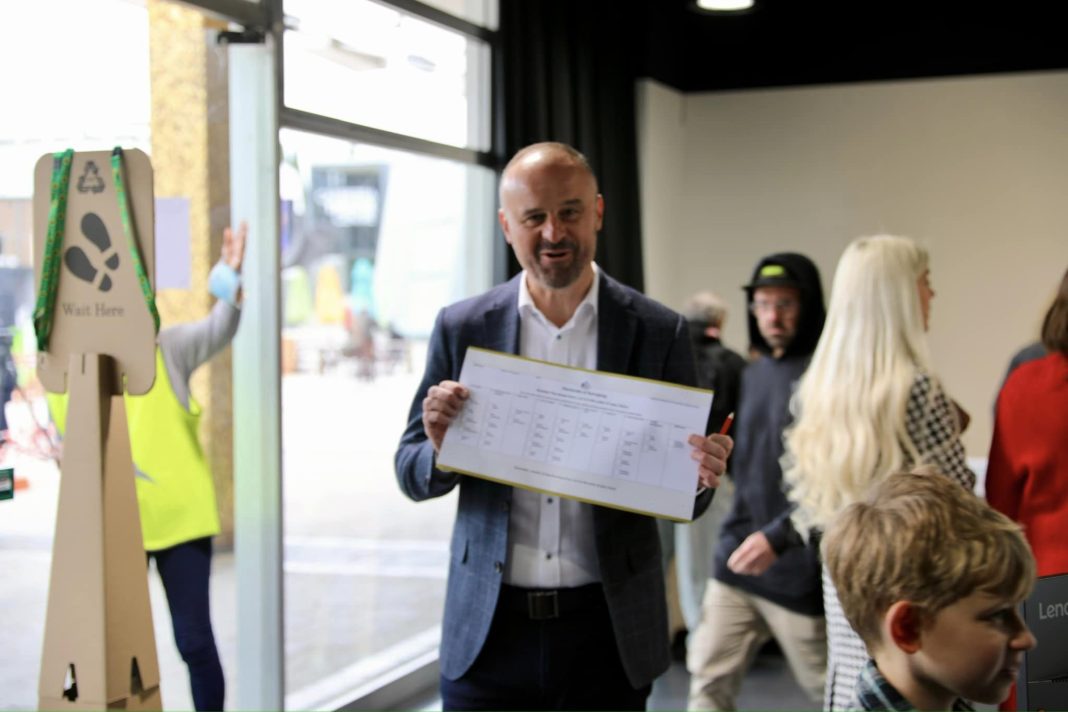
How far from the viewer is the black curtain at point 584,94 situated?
4.88 m

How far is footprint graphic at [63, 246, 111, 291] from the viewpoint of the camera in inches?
74.4

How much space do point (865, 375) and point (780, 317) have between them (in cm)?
75

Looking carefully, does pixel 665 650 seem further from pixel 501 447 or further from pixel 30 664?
pixel 30 664

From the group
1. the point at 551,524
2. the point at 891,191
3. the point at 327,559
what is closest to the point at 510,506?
the point at 551,524

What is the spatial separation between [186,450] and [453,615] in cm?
120

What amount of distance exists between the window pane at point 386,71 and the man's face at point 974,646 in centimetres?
264

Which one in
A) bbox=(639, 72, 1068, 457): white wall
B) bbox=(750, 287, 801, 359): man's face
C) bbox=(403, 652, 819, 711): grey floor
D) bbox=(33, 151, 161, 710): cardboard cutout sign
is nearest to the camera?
bbox=(33, 151, 161, 710): cardboard cutout sign

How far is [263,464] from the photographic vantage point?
358 centimetres

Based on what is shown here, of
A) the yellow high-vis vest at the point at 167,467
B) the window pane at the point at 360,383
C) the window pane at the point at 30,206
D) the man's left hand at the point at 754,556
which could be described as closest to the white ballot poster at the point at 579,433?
the man's left hand at the point at 754,556

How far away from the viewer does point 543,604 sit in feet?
7.32

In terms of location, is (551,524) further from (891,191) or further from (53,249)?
(891,191)

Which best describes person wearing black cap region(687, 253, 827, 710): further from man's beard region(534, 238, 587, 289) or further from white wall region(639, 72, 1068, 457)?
white wall region(639, 72, 1068, 457)

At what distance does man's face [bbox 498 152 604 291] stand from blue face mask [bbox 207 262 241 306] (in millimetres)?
1330

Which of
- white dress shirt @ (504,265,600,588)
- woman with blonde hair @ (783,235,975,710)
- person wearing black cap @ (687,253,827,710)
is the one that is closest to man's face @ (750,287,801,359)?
person wearing black cap @ (687,253,827,710)
